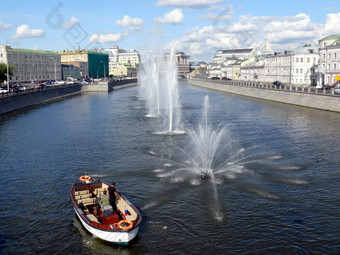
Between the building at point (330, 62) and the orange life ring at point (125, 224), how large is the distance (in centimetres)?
7442

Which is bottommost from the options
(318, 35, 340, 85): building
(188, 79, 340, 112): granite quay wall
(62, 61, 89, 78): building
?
(188, 79, 340, 112): granite quay wall

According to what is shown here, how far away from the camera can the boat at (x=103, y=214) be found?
16.5 metres

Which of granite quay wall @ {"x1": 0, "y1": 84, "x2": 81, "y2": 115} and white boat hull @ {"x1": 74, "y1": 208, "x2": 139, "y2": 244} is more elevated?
granite quay wall @ {"x1": 0, "y1": 84, "x2": 81, "y2": 115}

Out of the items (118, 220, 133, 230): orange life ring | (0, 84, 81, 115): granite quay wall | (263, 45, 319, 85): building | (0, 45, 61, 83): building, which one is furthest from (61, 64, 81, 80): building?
(118, 220, 133, 230): orange life ring

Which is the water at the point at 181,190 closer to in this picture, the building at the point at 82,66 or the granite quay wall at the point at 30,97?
the granite quay wall at the point at 30,97

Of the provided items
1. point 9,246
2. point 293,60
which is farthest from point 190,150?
point 293,60

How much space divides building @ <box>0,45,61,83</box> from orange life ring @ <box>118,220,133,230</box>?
373 ft

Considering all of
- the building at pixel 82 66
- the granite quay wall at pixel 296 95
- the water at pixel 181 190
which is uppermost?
the building at pixel 82 66

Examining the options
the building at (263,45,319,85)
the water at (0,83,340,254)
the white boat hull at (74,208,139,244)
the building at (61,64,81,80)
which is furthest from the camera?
the building at (61,64,81,80)

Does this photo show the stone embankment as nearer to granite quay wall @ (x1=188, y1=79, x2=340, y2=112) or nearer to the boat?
the boat

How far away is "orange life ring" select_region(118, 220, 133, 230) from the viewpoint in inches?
645

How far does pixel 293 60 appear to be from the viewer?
103000 mm

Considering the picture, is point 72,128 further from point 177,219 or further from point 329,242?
point 329,242

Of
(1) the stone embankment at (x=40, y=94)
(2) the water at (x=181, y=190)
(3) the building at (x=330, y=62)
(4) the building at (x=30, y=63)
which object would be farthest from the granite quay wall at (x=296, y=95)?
(4) the building at (x=30, y=63)
